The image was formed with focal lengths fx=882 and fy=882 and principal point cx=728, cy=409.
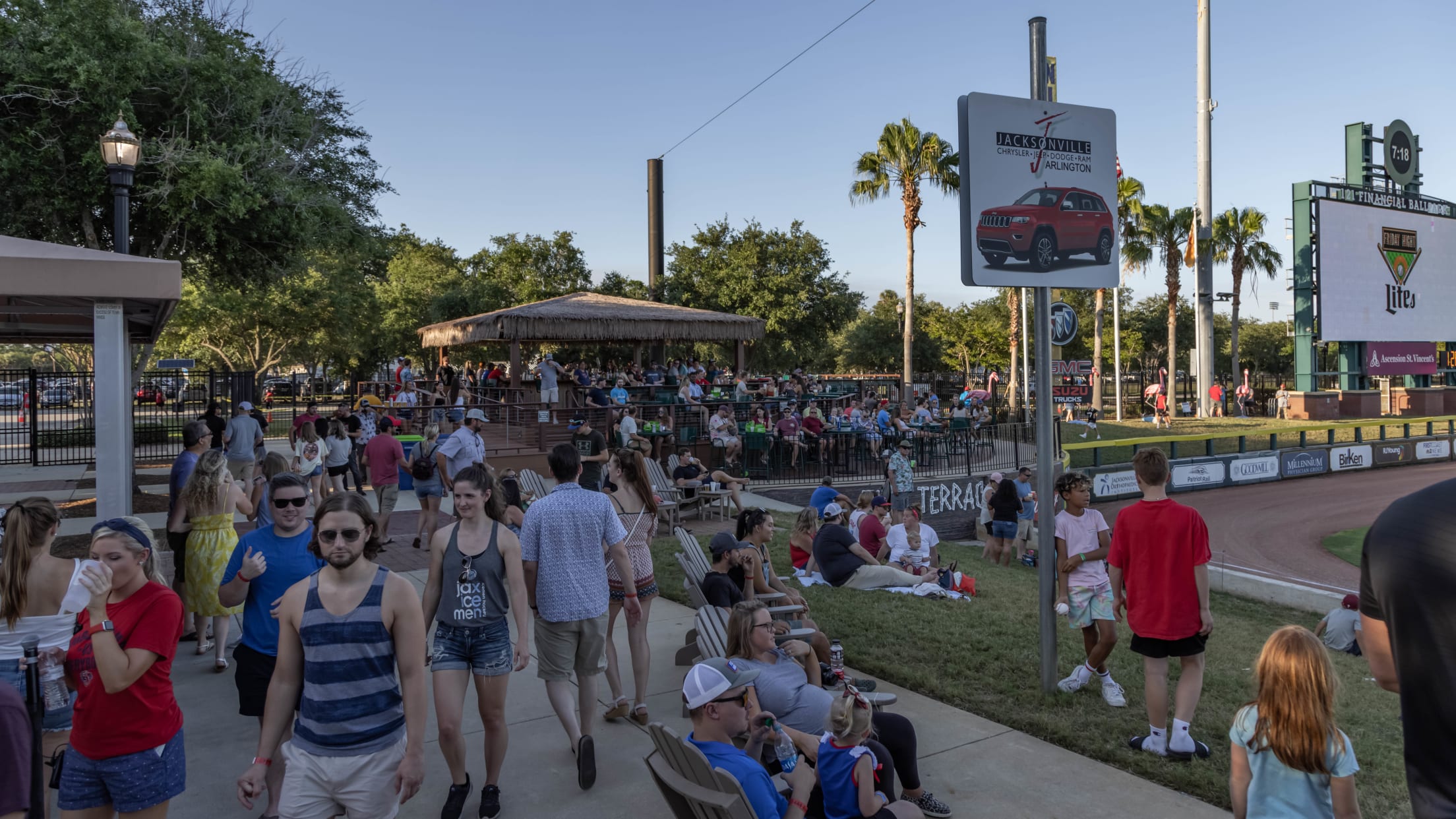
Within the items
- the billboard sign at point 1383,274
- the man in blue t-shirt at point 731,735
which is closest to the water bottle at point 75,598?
the man in blue t-shirt at point 731,735

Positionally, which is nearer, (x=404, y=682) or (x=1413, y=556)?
(x=1413, y=556)

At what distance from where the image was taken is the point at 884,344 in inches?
2277

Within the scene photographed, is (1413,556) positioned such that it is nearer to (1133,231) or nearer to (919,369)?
(1133,231)

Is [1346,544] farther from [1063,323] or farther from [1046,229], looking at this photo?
[1046,229]

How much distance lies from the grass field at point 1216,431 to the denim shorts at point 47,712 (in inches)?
801

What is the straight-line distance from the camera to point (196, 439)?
279 inches

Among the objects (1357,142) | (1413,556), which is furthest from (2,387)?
(1357,142)

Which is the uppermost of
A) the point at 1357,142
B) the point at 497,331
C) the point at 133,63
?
the point at 1357,142

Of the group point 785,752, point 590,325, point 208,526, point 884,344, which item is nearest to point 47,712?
point 208,526

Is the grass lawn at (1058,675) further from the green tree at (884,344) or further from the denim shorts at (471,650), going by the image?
the green tree at (884,344)

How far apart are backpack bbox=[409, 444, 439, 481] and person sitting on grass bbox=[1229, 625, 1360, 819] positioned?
8602 millimetres

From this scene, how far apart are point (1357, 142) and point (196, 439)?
45.5m

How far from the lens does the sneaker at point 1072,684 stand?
585 cm

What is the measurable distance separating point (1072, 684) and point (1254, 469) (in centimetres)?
2114
